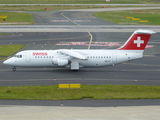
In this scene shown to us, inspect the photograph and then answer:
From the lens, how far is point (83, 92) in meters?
35.4

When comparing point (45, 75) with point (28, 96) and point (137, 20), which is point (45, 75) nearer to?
point (28, 96)

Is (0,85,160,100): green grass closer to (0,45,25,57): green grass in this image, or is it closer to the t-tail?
the t-tail

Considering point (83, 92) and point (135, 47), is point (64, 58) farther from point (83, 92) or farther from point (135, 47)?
point (83, 92)

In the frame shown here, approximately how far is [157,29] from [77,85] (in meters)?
51.6

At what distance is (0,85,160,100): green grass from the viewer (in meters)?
33.6

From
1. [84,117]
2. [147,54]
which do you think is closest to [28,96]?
[84,117]

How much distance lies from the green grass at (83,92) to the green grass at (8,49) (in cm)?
2157

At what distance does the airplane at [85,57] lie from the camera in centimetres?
4612

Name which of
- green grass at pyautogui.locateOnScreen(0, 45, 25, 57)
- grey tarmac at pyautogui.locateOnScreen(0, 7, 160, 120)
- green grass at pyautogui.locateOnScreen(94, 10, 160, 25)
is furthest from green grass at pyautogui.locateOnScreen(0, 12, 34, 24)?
green grass at pyautogui.locateOnScreen(0, 45, 25, 57)

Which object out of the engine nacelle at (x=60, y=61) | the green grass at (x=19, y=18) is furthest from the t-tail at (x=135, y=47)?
the green grass at (x=19, y=18)

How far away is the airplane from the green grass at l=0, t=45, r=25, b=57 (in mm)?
10898

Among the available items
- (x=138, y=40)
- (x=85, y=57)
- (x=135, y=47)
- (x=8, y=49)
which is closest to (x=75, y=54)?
(x=85, y=57)

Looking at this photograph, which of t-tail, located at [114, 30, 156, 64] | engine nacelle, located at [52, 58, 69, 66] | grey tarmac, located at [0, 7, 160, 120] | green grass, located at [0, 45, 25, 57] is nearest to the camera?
grey tarmac, located at [0, 7, 160, 120]

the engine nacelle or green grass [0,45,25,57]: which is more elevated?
green grass [0,45,25,57]
